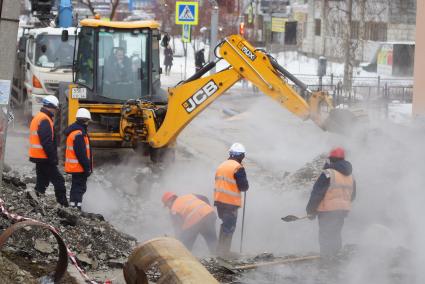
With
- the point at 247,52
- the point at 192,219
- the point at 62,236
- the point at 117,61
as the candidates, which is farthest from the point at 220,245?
the point at 117,61

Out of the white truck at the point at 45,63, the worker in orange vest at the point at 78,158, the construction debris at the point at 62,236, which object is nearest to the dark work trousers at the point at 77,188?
the worker in orange vest at the point at 78,158

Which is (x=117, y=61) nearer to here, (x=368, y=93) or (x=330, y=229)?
(x=330, y=229)

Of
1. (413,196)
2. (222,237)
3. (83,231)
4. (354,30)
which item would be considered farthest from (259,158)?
(354,30)

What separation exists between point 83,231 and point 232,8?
37.6 m

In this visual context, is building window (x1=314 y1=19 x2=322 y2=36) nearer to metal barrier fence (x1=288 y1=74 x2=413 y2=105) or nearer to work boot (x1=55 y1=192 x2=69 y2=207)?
metal barrier fence (x1=288 y1=74 x2=413 y2=105)

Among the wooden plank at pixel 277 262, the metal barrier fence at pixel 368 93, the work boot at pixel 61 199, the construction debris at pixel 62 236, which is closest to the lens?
the construction debris at pixel 62 236

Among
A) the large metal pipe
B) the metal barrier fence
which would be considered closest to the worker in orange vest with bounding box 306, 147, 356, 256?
the large metal pipe

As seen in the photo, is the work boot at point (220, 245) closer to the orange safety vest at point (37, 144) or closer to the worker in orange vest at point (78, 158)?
the worker in orange vest at point (78, 158)

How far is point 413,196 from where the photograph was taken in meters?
13.1

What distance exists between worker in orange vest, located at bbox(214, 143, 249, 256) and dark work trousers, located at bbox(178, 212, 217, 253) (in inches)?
4.4

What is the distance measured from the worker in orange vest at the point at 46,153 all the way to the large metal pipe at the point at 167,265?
4764 millimetres

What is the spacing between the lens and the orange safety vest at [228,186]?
434 inches

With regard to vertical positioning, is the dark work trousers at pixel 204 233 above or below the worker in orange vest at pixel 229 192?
below

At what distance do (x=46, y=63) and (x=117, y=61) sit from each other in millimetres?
5942
